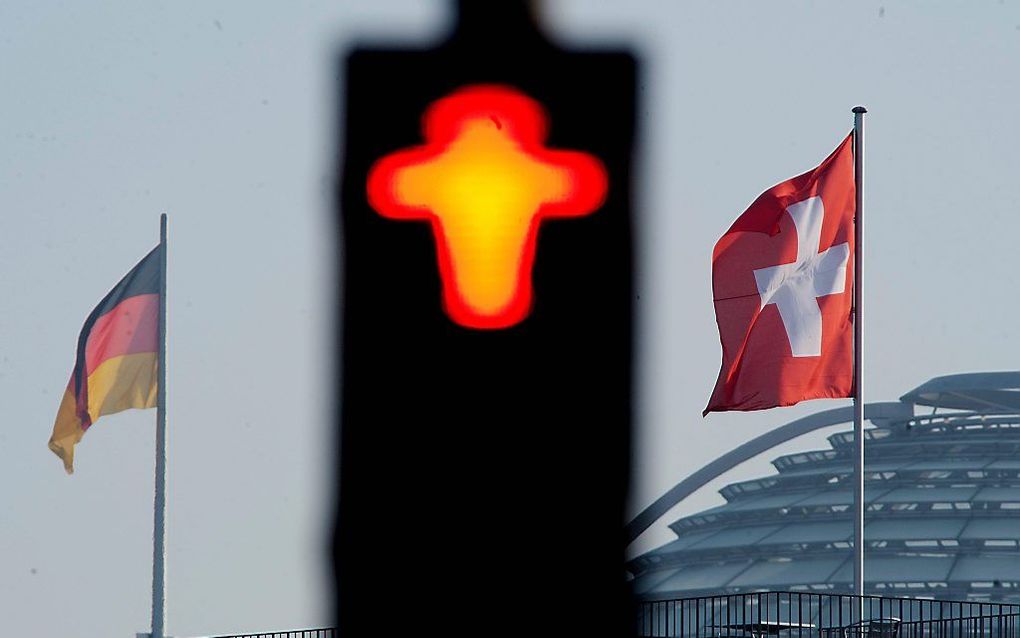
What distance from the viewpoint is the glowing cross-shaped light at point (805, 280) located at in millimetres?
21078

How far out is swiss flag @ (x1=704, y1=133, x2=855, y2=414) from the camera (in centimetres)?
2072

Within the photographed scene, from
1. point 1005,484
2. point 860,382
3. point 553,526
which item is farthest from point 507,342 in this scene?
point 1005,484

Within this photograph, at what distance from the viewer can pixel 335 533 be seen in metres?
5.16

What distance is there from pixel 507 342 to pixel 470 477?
1.31ft

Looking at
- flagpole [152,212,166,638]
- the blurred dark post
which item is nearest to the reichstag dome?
flagpole [152,212,166,638]

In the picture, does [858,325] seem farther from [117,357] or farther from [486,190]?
[486,190]

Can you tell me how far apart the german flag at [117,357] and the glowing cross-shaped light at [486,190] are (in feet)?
76.2

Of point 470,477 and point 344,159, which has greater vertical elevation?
point 344,159

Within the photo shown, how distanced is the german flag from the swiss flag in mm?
10637

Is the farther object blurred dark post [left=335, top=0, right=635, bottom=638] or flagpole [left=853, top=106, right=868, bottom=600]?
flagpole [left=853, top=106, right=868, bottom=600]

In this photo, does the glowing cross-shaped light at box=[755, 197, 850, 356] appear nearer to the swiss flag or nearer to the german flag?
the swiss flag

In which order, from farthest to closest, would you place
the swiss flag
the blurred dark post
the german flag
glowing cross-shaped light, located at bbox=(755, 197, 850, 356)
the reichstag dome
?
1. the reichstag dome
2. the german flag
3. glowing cross-shaped light, located at bbox=(755, 197, 850, 356)
4. the swiss flag
5. the blurred dark post

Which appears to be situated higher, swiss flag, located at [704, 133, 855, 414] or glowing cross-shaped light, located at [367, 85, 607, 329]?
swiss flag, located at [704, 133, 855, 414]

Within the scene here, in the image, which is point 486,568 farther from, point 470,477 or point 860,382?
point 860,382
